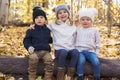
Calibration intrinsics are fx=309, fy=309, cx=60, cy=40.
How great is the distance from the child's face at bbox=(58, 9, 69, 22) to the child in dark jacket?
318mm

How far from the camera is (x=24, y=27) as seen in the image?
12852 millimetres

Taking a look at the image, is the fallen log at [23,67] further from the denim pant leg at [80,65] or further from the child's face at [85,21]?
the child's face at [85,21]

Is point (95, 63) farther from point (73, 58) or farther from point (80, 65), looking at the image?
point (73, 58)

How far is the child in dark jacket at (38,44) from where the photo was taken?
18.7ft

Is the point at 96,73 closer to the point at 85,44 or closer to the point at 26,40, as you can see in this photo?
the point at 85,44

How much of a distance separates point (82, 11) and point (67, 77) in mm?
1327

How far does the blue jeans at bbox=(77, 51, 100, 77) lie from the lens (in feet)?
19.1

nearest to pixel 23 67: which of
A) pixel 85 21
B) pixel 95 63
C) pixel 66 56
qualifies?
pixel 66 56

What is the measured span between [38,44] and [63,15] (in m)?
0.76

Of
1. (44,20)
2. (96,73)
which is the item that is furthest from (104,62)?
(44,20)

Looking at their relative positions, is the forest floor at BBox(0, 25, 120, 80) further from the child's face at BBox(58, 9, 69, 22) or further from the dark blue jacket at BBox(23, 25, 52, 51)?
the child's face at BBox(58, 9, 69, 22)

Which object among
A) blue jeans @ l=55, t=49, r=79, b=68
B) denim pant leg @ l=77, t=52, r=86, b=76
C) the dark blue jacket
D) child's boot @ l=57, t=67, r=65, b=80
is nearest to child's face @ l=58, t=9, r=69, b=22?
the dark blue jacket

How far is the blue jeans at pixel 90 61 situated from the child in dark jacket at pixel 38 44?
548 mm

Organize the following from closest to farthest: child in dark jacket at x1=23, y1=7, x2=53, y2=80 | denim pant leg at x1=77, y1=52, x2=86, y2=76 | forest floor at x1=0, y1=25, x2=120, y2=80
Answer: child in dark jacket at x1=23, y1=7, x2=53, y2=80 → denim pant leg at x1=77, y1=52, x2=86, y2=76 → forest floor at x1=0, y1=25, x2=120, y2=80
